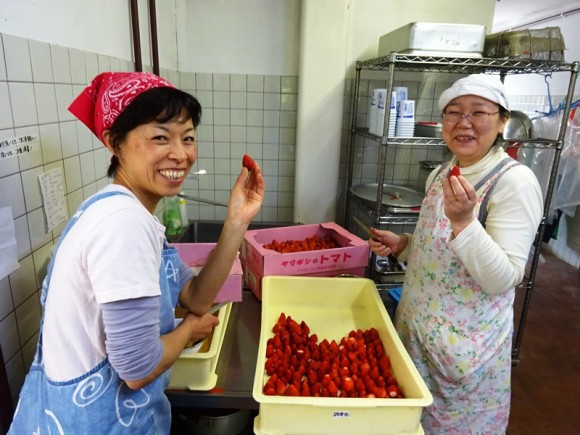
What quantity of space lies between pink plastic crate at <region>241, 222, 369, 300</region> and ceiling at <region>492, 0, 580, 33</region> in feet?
12.6

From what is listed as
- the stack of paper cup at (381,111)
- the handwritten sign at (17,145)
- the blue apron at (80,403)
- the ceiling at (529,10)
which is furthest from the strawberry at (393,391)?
the ceiling at (529,10)

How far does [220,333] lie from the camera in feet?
4.26

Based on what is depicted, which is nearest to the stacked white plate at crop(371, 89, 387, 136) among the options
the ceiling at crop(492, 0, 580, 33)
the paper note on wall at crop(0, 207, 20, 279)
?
the paper note on wall at crop(0, 207, 20, 279)

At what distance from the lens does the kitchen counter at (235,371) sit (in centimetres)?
115

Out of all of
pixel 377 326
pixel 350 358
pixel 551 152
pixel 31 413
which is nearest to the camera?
pixel 31 413

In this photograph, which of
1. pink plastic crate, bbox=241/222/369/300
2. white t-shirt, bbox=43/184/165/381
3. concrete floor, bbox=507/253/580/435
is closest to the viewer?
white t-shirt, bbox=43/184/165/381

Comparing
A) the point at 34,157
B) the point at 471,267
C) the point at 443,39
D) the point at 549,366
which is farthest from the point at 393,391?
the point at 549,366

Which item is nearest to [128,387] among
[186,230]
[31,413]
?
[31,413]

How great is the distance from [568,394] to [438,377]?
1.53 meters

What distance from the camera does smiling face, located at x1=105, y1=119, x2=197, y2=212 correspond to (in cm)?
80

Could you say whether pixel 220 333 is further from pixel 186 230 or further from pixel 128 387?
pixel 186 230

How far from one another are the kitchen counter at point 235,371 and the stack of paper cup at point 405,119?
3.62ft

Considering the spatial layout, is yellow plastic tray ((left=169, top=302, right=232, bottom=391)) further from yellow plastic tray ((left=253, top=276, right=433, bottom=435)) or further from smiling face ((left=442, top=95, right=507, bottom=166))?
smiling face ((left=442, top=95, right=507, bottom=166))

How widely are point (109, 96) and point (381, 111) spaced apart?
1.50m
